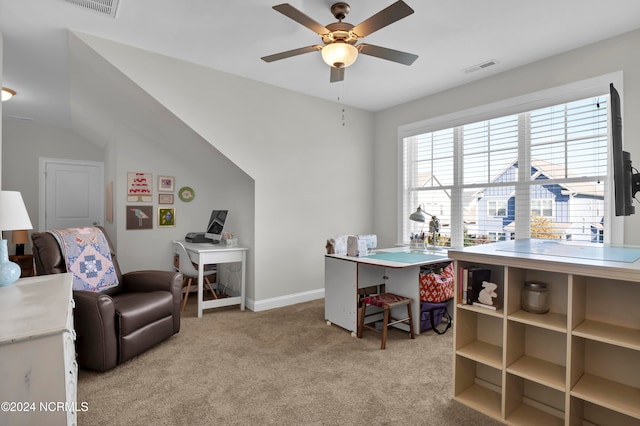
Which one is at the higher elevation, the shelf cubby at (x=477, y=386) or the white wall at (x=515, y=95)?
the white wall at (x=515, y=95)

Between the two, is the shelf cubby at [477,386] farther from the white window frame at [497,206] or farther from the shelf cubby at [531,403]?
the white window frame at [497,206]

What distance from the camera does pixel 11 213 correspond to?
2062 mm

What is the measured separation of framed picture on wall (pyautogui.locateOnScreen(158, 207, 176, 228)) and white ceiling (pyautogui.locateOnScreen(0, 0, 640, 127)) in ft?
6.03

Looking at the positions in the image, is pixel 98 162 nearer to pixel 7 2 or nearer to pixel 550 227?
pixel 7 2

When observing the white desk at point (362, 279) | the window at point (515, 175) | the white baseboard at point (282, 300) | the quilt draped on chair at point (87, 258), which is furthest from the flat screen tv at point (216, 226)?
the window at point (515, 175)

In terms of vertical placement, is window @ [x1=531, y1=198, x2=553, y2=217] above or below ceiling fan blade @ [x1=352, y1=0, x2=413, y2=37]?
below

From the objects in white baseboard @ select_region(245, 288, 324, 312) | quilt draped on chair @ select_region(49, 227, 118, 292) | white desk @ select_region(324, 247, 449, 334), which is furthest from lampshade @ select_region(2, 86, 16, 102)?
white desk @ select_region(324, 247, 449, 334)

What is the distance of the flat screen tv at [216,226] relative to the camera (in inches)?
170

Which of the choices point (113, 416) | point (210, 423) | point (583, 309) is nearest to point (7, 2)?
point (113, 416)

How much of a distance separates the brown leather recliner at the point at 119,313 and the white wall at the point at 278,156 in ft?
3.63

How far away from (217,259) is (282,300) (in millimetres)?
928

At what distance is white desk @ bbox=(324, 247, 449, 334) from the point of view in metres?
3.12

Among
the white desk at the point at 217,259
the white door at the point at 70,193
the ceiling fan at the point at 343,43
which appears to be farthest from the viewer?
the white door at the point at 70,193

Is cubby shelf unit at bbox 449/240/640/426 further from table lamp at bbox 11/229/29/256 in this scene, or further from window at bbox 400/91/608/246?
table lamp at bbox 11/229/29/256
